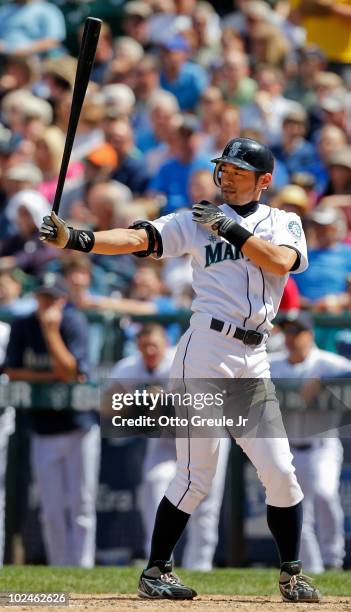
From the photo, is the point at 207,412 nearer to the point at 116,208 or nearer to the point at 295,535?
the point at 295,535

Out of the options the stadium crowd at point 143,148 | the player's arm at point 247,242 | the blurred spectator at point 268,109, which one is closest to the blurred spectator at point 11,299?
the stadium crowd at point 143,148

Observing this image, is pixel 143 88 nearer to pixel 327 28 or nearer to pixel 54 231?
pixel 327 28

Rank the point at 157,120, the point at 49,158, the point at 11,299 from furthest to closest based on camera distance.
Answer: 1. the point at 157,120
2. the point at 49,158
3. the point at 11,299

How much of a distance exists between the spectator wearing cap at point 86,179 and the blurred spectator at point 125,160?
0.06m

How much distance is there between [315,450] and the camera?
8.61 m

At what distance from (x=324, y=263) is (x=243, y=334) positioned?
3.88 m

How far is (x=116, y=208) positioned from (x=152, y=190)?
75 cm

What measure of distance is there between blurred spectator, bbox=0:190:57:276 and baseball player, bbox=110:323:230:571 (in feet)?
4.44

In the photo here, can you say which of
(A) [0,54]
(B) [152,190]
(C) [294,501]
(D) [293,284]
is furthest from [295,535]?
(A) [0,54]

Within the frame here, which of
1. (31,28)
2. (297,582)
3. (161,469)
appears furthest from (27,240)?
(297,582)

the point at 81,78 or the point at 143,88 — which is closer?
the point at 81,78

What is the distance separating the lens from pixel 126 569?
24.3 feet

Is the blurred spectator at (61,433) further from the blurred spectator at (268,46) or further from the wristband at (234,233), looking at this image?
the blurred spectator at (268,46)

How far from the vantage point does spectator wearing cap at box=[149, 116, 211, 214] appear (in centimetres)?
1048
